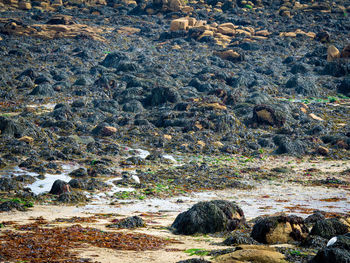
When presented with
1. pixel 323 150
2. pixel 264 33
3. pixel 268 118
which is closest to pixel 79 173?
pixel 323 150

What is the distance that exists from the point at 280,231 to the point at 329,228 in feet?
4.63

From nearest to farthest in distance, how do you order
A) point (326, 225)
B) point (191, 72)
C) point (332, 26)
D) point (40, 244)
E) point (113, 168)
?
point (40, 244) < point (326, 225) < point (113, 168) < point (191, 72) < point (332, 26)

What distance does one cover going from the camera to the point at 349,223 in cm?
1173

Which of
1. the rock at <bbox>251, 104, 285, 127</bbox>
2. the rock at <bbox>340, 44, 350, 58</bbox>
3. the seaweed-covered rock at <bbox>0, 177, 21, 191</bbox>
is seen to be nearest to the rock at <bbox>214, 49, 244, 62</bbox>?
the rock at <bbox>340, 44, 350, 58</bbox>

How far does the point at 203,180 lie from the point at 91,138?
1084 centimetres

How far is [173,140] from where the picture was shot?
3036 centimetres

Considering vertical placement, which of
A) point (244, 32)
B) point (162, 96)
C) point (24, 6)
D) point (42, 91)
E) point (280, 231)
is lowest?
point (280, 231)

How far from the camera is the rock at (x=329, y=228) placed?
11.0 m

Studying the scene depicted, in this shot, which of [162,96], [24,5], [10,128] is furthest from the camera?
[24,5]

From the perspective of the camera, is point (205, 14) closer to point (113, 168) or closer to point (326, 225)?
point (113, 168)

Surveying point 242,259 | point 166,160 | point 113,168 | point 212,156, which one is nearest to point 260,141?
point 212,156

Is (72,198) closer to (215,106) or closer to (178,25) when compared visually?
(215,106)

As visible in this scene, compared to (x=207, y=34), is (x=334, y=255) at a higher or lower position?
lower

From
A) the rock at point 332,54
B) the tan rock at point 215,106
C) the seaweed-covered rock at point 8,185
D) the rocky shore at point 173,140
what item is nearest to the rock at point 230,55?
the rocky shore at point 173,140
